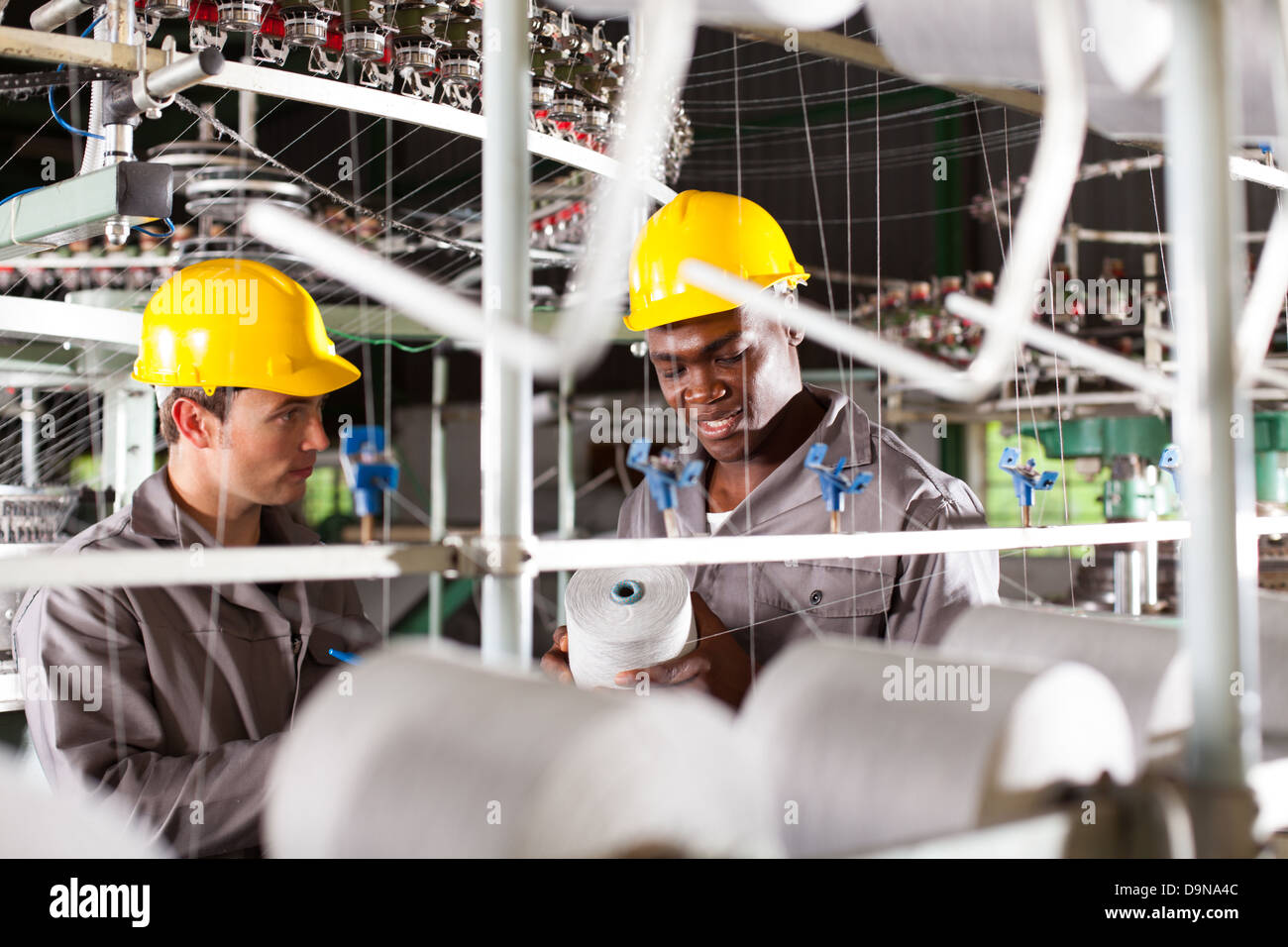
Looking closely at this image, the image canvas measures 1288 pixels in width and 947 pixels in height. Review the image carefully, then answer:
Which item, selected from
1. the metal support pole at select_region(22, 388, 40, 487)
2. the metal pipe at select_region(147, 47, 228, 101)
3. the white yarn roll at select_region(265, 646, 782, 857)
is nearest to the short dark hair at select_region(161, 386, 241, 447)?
the metal pipe at select_region(147, 47, 228, 101)

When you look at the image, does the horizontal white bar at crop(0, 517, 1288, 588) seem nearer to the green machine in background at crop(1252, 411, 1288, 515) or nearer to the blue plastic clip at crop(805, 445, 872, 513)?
the blue plastic clip at crop(805, 445, 872, 513)

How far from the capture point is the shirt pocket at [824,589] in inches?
101

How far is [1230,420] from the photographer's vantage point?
992mm

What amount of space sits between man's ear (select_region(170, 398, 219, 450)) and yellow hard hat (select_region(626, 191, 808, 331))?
0.91m

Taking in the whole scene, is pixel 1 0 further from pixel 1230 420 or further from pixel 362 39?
pixel 1230 420

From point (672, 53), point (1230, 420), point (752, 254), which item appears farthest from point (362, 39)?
point (1230, 420)

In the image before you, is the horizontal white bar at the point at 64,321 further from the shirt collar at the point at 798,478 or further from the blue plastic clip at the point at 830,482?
the blue plastic clip at the point at 830,482

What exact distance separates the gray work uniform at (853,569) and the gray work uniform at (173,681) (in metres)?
0.88

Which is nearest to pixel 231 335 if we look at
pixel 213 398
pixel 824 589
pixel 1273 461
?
pixel 213 398

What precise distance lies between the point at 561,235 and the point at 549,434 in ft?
9.29

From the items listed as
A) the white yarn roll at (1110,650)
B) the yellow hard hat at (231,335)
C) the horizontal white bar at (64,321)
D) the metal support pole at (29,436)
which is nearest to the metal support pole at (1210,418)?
the white yarn roll at (1110,650)

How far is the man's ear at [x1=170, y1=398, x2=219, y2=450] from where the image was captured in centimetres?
236

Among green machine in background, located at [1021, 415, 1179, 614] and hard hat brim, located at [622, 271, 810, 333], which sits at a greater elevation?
hard hat brim, located at [622, 271, 810, 333]

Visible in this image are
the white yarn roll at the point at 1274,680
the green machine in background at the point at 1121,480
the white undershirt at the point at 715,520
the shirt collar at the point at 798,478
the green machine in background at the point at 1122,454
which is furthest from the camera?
the green machine in background at the point at 1122,454
